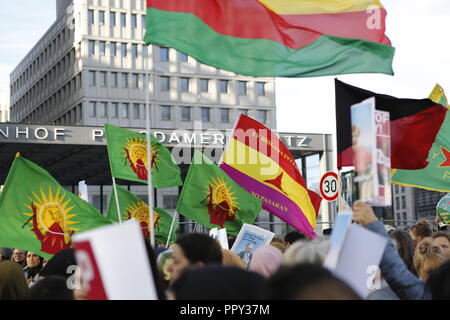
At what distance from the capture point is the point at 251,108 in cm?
8381

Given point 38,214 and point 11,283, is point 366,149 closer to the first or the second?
point 11,283

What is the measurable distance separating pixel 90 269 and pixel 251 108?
81861 millimetres

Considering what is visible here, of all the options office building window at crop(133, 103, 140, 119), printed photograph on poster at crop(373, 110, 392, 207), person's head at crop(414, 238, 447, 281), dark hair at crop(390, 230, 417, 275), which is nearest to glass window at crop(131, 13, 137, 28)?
office building window at crop(133, 103, 140, 119)

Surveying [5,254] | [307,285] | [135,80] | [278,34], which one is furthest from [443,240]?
[135,80]

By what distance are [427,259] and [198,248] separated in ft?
5.42

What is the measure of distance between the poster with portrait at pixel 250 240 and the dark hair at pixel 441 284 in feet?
18.7

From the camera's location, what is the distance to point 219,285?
2.44 meters

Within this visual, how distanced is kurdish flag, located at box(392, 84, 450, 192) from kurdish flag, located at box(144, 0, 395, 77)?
3108 mm

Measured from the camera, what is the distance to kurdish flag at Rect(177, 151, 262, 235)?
11.6 m

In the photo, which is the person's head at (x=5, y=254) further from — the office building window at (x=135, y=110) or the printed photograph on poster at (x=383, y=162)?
Answer: the office building window at (x=135, y=110)

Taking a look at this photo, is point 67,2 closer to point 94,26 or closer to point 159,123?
point 94,26

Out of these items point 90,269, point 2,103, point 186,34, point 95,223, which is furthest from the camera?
point 2,103

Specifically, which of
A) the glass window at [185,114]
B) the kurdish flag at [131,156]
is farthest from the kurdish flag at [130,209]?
the glass window at [185,114]
